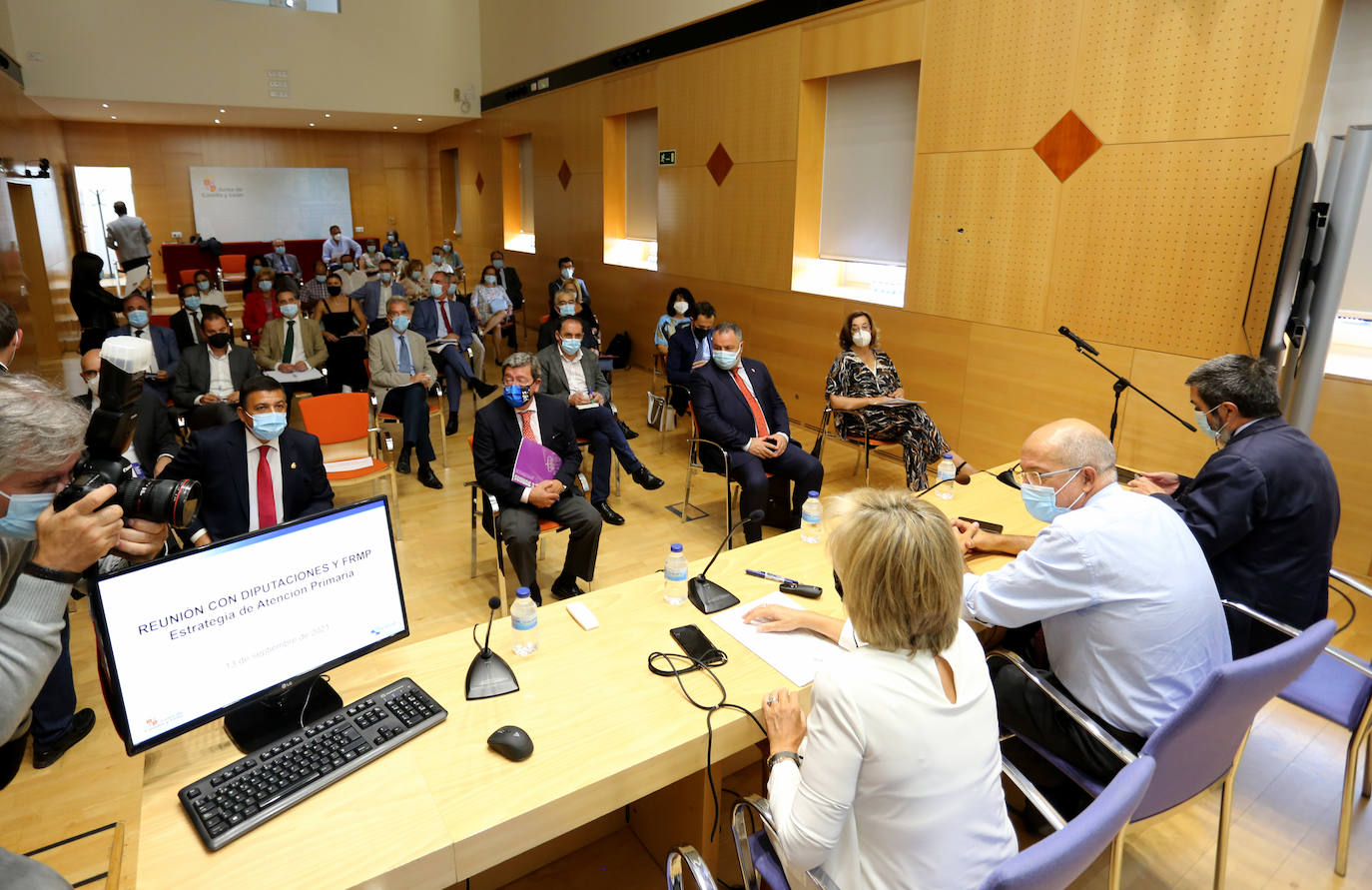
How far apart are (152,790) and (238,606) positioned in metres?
0.39

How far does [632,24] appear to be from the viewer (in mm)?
8680

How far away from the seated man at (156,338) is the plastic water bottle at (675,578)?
4641 millimetres

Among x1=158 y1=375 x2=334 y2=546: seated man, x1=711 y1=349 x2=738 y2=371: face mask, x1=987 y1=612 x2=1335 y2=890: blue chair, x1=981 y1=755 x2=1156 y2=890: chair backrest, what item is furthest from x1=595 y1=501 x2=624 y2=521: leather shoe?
x1=981 y1=755 x2=1156 y2=890: chair backrest

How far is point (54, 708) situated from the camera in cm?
279

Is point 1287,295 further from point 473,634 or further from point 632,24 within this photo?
point 632,24

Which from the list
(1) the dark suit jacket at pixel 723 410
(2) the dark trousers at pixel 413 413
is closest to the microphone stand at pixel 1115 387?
(1) the dark suit jacket at pixel 723 410

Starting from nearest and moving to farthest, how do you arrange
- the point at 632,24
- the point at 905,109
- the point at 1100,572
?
the point at 1100,572
the point at 905,109
the point at 632,24

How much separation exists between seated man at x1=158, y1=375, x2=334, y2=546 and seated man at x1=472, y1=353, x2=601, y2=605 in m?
0.84

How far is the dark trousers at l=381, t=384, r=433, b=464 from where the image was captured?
5738mm

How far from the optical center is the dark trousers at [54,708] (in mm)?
2770

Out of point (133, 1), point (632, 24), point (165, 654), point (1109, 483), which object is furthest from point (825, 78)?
point (133, 1)

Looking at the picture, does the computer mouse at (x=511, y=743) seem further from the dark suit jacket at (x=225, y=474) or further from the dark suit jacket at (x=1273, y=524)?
the dark suit jacket at (x=1273, y=524)

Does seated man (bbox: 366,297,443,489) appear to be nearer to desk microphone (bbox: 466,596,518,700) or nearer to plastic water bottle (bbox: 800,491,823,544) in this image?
plastic water bottle (bbox: 800,491,823,544)

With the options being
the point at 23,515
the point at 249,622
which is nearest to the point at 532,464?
the point at 249,622
